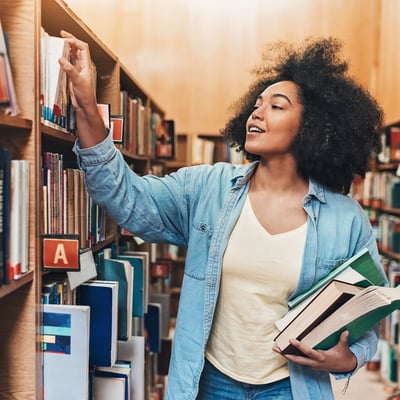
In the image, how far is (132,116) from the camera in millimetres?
2359

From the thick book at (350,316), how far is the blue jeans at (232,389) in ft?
0.43

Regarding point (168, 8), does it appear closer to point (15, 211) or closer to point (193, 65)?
point (193, 65)

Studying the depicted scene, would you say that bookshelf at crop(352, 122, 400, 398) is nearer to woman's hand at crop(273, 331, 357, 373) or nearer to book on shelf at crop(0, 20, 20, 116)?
woman's hand at crop(273, 331, 357, 373)

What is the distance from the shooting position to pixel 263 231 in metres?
1.37

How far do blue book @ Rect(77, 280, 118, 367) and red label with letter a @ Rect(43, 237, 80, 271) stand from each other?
297 mm

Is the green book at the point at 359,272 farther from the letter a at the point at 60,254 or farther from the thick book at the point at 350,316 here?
the letter a at the point at 60,254

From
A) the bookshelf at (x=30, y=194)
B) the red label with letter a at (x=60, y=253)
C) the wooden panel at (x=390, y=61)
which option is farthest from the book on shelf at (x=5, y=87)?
the wooden panel at (x=390, y=61)

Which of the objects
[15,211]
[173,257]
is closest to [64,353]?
[15,211]

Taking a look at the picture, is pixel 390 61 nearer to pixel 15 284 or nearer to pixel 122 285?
pixel 122 285

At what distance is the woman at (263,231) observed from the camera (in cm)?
135

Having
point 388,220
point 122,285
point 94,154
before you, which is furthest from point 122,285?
point 388,220

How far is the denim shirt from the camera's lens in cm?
136

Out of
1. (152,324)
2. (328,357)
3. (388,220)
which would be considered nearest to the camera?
(328,357)

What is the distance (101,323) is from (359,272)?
69 cm
